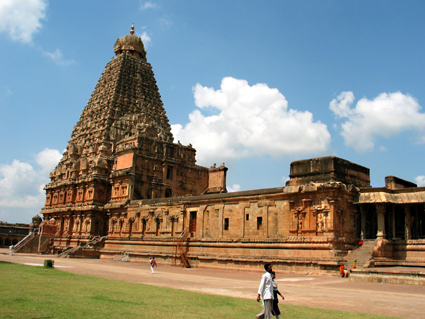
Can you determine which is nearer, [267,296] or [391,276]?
[267,296]

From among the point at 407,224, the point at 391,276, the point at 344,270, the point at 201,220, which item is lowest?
the point at 344,270

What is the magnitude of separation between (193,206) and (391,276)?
68.0ft

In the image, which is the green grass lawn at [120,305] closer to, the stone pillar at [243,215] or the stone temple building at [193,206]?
the stone temple building at [193,206]

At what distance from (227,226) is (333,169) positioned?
35.7ft

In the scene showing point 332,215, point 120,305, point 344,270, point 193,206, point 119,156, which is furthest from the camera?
point 119,156

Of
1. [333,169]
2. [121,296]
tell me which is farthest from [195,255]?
[121,296]

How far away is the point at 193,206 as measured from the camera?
128 feet

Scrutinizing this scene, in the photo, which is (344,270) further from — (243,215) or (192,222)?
(192,222)

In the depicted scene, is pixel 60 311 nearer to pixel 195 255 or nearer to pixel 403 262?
pixel 403 262

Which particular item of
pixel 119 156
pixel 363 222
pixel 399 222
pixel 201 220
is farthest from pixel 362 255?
pixel 119 156

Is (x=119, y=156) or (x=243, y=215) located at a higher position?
(x=119, y=156)

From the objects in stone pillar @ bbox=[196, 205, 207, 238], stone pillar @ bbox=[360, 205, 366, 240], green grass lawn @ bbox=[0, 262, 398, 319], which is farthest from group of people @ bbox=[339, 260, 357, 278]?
stone pillar @ bbox=[196, 205, 207, 238]

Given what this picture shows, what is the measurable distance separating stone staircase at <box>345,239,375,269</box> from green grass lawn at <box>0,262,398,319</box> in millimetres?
15116

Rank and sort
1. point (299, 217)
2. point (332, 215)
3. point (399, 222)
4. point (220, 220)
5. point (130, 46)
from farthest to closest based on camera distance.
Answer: point (130, 46)
point (220, 220)
point (399, 222)
point (299, 217)
point (332, 215)
